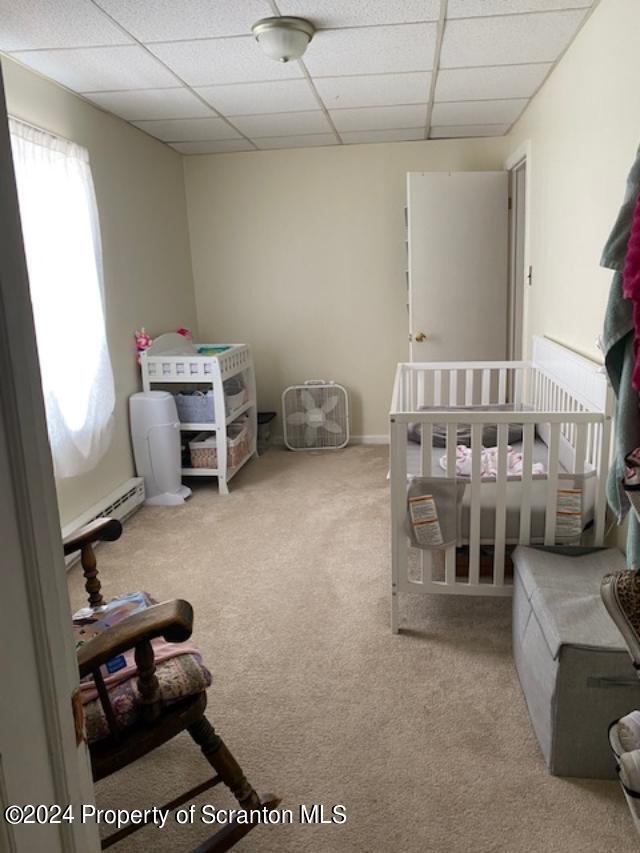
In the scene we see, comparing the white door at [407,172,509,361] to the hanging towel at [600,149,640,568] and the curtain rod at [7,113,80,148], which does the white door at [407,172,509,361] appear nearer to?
the curtain rod at [7,113,80,148]

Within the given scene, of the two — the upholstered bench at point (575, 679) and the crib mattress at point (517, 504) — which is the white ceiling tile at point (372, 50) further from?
the upholstered bench at point (575, 679)

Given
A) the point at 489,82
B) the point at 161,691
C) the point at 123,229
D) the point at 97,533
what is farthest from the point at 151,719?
the point at 489,82

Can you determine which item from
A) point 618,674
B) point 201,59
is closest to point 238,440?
point 201,59

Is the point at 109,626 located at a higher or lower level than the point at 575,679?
higher

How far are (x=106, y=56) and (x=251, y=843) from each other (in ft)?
9.65

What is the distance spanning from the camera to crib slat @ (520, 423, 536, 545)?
2.12 meters

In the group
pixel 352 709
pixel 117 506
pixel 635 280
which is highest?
pixel 635 280

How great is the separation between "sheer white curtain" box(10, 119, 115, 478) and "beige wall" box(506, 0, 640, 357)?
234cm

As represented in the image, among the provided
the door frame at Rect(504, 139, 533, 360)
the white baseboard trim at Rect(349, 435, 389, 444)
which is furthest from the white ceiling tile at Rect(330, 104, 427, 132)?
the white baseboard trim at Rect(349, 435, 389, 444)

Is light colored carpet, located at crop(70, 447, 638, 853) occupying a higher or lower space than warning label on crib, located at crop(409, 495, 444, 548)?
lower

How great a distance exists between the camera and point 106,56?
8.98 ft

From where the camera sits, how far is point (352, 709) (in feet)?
6.43

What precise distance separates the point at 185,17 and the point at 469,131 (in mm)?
2588

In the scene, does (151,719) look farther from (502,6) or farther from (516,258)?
(516,258)
